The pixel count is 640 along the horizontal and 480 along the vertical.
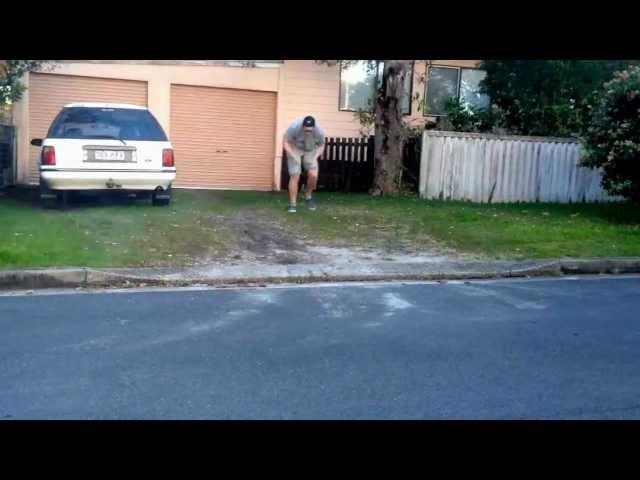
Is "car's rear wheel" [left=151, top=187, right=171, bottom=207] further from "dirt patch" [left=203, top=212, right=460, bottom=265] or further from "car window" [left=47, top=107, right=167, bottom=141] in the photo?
"dirt patch" [left=203, top=212, right=460, bottom=265]

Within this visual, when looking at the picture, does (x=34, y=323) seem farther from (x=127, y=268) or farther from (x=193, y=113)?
(x=193, y=113)

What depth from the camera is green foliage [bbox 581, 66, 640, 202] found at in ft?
36.1

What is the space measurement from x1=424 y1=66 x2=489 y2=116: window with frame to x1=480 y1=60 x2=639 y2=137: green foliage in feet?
6.79

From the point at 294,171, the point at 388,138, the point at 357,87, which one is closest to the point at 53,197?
the point at 294,171

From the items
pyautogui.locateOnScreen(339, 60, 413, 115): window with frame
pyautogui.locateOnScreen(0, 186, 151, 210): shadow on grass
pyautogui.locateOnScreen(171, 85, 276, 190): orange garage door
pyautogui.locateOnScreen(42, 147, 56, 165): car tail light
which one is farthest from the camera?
pyautogui.locateOnScreen(339, 60, 413, 115): window with frame

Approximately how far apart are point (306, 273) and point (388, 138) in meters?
7.02

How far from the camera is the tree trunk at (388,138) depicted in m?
14.2

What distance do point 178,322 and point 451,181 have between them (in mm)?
9074

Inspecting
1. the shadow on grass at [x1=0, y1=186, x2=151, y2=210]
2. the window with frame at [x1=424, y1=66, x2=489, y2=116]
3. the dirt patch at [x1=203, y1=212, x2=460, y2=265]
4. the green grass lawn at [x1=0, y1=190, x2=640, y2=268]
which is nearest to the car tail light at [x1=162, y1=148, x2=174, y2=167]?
the green grass lawn at [x1=0, y1=190, x2=640, y2=268]

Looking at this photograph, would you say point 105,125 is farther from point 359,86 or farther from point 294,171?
point 359,86

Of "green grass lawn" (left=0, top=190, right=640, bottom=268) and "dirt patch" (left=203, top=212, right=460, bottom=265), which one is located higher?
"green grass lawn" (left=0, top=190, right=640, bottom=268)

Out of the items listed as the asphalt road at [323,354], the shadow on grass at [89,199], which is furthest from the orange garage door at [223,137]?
the asphalt road at [323,354]
